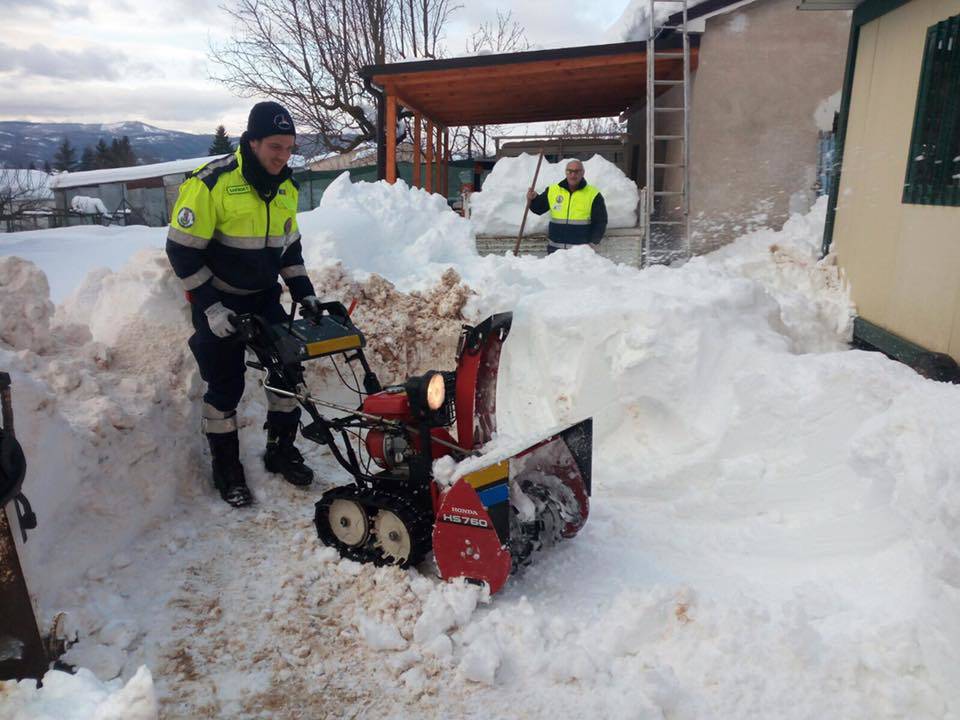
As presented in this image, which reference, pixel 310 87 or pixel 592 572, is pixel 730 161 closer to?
pixel 592 572

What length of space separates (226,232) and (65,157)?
6691cm

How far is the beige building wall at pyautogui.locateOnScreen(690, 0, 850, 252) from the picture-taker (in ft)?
30.6

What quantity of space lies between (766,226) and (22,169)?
3406cm

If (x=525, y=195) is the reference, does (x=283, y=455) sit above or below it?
below

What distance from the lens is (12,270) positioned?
12.5 ft

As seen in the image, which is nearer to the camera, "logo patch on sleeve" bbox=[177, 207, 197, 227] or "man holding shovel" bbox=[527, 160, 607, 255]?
"logo patch on sleeve" bbox=[177, 207, 197, 227]

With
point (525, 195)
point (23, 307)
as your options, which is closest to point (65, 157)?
point (525, 195)

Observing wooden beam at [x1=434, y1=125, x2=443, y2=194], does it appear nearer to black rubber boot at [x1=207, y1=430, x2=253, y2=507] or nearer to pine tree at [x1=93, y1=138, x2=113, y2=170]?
black rubber boot at [x1=207, y1=430, x2=253, y2=507]

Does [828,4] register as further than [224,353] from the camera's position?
Yes

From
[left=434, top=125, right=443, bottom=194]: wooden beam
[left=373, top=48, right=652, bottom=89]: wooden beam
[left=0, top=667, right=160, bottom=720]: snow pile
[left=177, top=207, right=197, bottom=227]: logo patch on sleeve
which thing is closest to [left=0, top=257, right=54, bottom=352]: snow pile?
[left=177, top=207, right=197, bottom=227]: logo patch on sleeve

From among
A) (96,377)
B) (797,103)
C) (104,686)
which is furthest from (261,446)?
(797,103)

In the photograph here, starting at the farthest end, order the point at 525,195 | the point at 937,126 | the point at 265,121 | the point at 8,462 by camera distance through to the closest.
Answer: the point at 525,195 → the point at 937,126 → the point at 265,121 → the point at 8,462

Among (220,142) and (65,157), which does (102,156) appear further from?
(220,142)

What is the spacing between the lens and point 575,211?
26.8 feet
